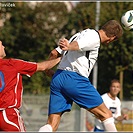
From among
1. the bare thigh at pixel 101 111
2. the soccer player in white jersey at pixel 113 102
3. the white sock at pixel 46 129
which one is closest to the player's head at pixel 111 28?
the bare thigh at pixel 101 111

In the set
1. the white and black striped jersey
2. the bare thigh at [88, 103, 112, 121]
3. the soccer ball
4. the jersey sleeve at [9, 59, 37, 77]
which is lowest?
the bare thigh at [88, 103, 112, 121]

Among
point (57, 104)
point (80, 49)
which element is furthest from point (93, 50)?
point (57, 104)

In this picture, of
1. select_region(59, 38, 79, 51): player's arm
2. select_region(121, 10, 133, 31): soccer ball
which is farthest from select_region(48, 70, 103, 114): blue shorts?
select_region(121, 10, 133, 31): soccer ball

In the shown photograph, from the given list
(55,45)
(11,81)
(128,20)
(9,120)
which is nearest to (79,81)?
(11,81)

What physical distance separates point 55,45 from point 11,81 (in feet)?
60.9

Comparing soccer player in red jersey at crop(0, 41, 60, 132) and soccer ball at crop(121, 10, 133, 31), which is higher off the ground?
soccer ball at crop(121, 10, 133, 31)

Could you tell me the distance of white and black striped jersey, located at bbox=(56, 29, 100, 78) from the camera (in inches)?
279

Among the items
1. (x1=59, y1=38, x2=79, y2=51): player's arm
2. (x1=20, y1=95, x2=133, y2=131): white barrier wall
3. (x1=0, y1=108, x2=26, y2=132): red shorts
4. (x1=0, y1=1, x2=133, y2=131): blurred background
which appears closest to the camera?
(x1=0, y1=108, x2=26, y2=132): red shorts

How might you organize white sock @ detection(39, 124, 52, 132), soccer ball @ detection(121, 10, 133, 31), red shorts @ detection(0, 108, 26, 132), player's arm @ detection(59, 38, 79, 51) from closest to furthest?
red shorts @ detection(0, 108, 26, 132) < player's arm @ detection(59, 38, 79, 51) < white sock @ detection(39, 124, 52, 132) < soccer ball @ detection(121, 10, 133, 31)

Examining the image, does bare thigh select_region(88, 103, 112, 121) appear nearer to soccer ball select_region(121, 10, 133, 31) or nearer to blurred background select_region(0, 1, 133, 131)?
soccer ball select_region(121, 10, 133, 31)

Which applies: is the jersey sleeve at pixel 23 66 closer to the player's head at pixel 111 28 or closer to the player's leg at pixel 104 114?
the player's leg at pixel 104 114

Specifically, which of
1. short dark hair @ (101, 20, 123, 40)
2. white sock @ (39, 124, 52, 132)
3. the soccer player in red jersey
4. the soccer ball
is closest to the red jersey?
the soccer player in red jersey

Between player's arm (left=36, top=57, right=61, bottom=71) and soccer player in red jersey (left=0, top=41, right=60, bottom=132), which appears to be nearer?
soccer player in red jersey (left=0, top=41, right=60, bottom=132)

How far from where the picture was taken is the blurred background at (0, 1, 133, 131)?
52.0 feet
